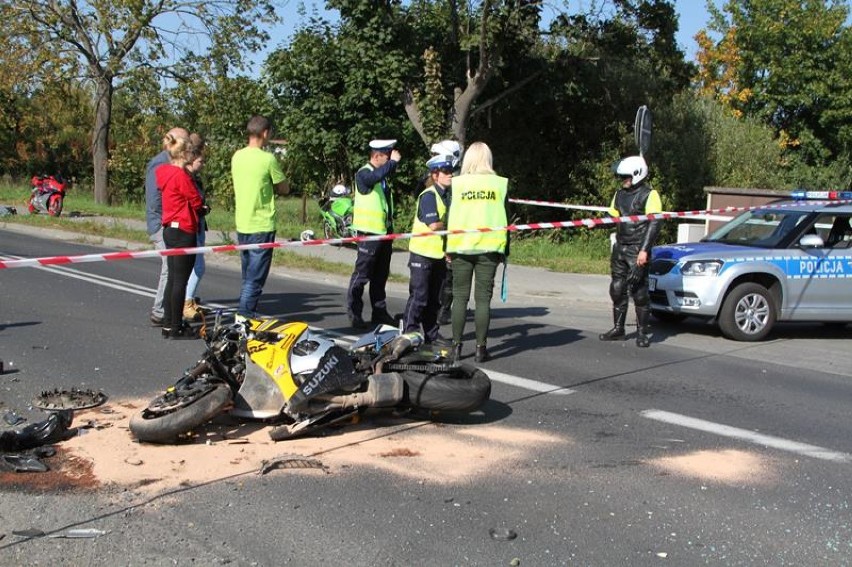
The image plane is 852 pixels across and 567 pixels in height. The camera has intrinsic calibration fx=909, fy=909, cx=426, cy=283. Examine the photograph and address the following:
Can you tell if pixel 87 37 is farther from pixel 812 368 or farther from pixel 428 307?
pixel 812 368

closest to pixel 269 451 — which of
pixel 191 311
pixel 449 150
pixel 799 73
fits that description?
pixel 449 150

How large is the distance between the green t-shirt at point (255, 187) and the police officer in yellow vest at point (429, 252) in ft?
4.47

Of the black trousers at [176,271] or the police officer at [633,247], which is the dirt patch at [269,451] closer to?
the black trousers at [176,271]

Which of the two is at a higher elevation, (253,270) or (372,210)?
(372,210)

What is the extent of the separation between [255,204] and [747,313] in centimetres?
520

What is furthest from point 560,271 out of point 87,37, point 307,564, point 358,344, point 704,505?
point 87,37

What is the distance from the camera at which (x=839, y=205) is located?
10078 millimetres

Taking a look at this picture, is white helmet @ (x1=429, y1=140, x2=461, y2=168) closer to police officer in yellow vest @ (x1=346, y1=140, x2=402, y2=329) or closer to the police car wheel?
police officer in yellow vest @ (x1=346, y1=140, x2=402, y2=329)

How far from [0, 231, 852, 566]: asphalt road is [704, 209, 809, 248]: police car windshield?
1.90m

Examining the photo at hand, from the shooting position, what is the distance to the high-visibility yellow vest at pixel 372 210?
8859 millimetres

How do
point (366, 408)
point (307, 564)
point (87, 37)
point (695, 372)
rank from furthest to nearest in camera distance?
point (87, 37) < point (695, 372) < point (366, 408) < point (307, 564)

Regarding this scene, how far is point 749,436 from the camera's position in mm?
5777

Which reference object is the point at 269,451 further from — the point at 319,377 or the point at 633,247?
the point at 633,247

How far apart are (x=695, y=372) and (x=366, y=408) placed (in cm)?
351
